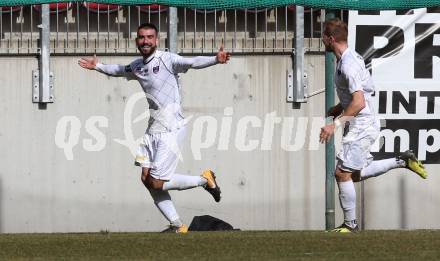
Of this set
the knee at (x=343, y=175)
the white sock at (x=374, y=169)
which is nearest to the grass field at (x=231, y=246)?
the knee at (x=343, y=175)

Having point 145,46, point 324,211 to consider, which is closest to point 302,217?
point 324,211

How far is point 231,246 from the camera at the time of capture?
1164cm

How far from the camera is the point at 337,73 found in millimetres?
13172

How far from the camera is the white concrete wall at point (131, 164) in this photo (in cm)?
1739

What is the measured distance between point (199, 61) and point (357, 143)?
1.56m

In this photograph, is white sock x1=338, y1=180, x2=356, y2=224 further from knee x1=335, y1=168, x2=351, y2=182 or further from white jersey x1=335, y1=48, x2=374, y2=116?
white jersey x1=335, y1=48, x2=374, y2=116

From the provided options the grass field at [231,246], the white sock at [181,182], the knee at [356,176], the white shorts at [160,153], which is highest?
the white shorts at [160,153]

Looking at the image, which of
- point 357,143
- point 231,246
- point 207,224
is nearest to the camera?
point 231,246

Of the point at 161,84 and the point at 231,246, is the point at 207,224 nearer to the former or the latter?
the point at 161,84

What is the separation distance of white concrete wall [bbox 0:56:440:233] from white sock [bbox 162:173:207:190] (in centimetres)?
330

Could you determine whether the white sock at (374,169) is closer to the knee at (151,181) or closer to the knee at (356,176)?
the knee at (356,176)

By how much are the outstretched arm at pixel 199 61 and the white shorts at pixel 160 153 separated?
60cm

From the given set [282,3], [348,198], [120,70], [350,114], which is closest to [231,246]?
[350,114]

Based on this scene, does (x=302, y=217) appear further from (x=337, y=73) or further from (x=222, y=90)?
(x=337, y=73)
